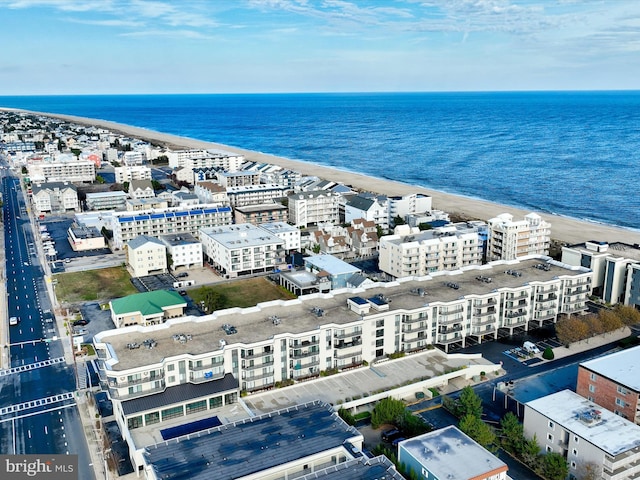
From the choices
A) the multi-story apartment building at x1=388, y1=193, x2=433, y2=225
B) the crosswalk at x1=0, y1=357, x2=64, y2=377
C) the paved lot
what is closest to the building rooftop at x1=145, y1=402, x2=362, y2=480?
the paved lot

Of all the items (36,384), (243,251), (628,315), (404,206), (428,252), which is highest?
(404,206)

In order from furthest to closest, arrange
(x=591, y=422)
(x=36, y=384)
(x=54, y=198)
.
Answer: (x=54, y=198)
(x=36, y=384)
(x=591, y=422)

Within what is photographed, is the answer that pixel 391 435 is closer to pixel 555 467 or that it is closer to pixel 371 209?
pixel 555 467

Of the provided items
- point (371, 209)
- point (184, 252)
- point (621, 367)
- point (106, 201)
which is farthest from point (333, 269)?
point (106, 201)

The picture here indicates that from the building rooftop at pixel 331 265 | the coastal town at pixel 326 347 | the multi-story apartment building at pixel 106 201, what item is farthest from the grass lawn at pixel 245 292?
the multi-story apartment building at pixel 106 201

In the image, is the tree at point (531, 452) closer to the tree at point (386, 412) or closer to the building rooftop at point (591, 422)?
the building rooftop at point (591, 422)

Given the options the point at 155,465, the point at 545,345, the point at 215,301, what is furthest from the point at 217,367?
the point at 545,345
